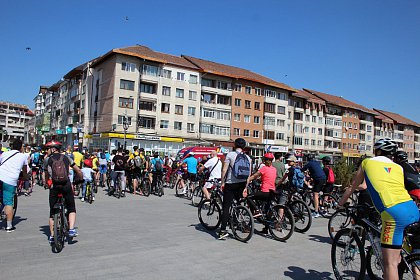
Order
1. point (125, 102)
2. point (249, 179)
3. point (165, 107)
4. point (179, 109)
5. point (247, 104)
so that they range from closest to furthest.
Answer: point (249, 179), point (125, 102), point (165, 107), point (179, 109), point (247, 104)

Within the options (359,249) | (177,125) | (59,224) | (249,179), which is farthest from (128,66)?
(359,249)

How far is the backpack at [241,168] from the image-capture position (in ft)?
22.8

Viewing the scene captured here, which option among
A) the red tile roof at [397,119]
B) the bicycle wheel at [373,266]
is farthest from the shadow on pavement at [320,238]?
the red tile roof at [397,119]

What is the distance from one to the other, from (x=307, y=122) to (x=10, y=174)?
Result: 6751 centimetres

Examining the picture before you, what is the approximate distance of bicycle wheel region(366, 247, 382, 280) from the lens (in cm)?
451

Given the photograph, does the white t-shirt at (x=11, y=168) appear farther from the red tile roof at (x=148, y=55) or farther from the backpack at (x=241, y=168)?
the red tile roof at (x=148, y=55)

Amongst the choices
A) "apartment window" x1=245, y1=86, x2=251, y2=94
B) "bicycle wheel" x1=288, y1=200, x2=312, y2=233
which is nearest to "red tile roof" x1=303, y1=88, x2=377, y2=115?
"apartment window" x1=245, y1=86, x2=251, y2=94

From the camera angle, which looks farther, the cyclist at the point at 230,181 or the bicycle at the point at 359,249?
the cyclist at the point at 230,181

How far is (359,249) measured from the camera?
441 centimetres

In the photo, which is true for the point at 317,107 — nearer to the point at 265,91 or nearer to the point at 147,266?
the point at 265,91

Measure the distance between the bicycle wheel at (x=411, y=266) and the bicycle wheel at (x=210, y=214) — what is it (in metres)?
4.37

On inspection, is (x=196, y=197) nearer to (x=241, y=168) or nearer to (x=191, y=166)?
(x=191, y=166)

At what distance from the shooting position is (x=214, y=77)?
54969 mm

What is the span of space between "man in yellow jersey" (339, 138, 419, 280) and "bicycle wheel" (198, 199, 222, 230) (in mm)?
4519
